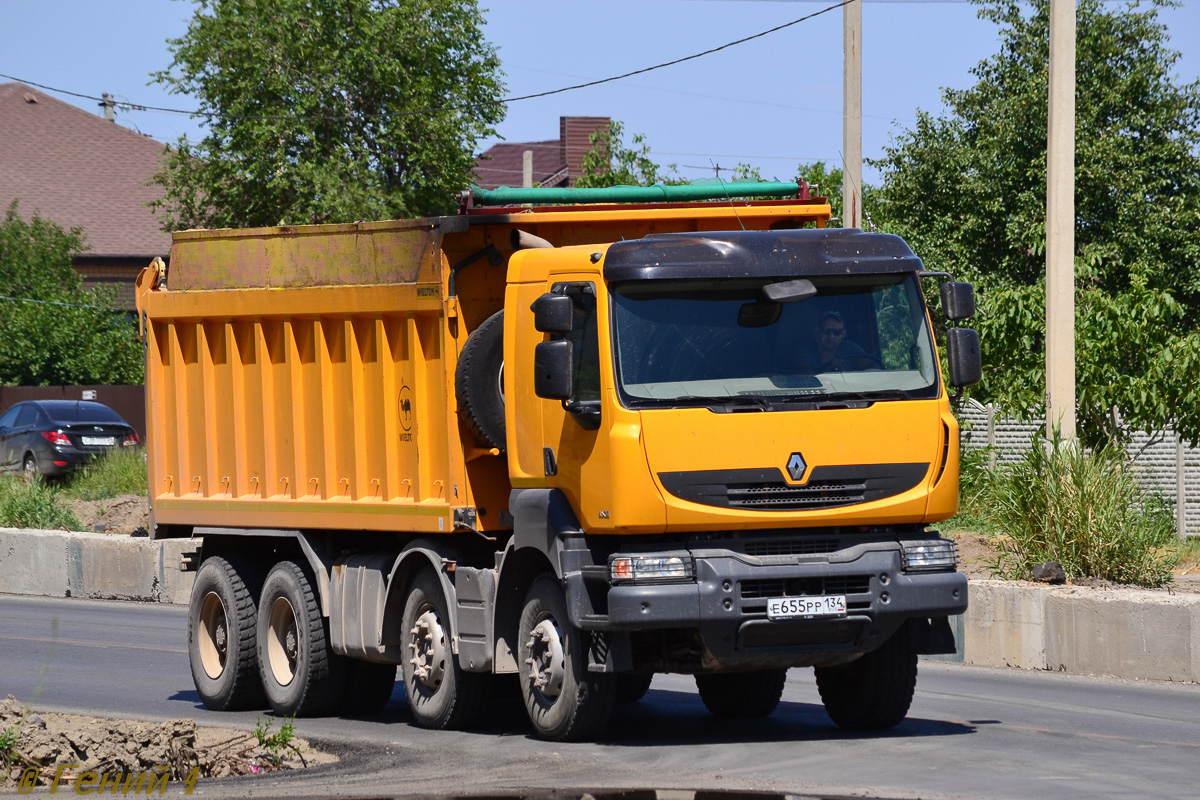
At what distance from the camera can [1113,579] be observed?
1405 cm

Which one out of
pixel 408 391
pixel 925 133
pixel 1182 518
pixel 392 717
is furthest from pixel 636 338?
pixel 925 133

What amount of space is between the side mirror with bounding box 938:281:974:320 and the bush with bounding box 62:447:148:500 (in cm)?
2012

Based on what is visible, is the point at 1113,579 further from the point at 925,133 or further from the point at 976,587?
the point at 925,133

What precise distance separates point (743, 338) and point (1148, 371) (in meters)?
10.4

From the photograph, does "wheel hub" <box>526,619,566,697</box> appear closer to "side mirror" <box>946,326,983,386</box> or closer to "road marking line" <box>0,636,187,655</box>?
"side mirror" <box>946,326,983,386</box>

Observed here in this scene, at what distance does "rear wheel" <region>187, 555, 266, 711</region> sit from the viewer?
40.4ft

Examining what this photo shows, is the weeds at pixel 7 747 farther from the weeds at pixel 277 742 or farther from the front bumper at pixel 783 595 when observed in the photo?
the front bumper at pixel 783 595

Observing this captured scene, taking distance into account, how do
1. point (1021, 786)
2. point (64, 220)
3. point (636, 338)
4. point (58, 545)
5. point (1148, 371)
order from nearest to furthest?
point (1021, 786) → point (636, 338) → point (1148, 371) → point (58, 545) → point (64, 220)

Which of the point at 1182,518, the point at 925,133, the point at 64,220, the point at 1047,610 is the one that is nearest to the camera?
the point at 1047,610

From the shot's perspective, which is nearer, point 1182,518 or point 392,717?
point 392,717

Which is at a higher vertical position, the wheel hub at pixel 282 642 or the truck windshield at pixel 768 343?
the truck windshield at pixel 768 343

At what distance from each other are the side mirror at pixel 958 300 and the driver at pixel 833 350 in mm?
570

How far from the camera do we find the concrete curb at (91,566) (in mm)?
21031

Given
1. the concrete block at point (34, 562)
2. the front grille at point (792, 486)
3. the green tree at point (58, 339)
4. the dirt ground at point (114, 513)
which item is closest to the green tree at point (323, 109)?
the green tree at point (58, 339)
